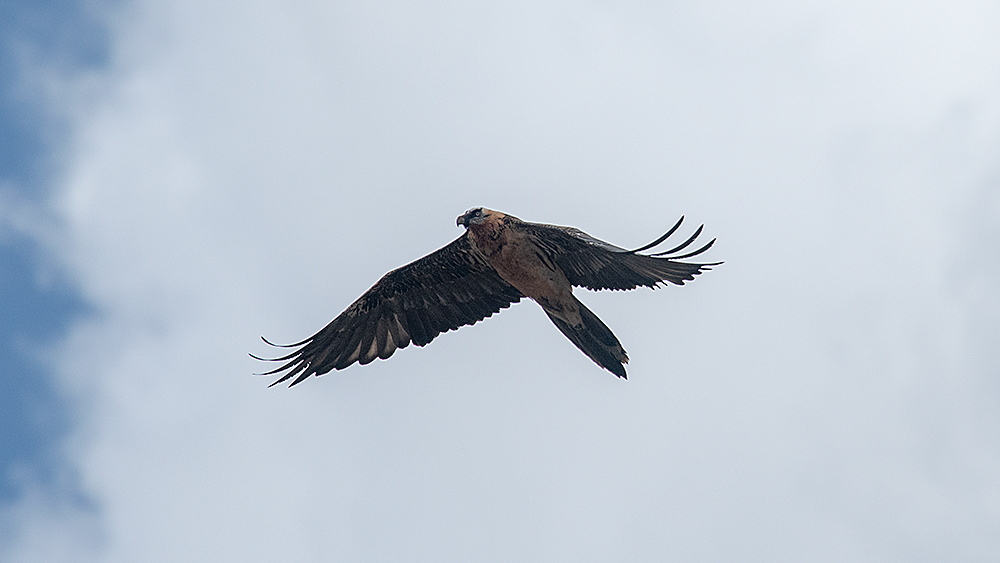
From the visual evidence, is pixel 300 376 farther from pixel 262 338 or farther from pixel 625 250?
pixel 625 250

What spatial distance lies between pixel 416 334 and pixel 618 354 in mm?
2685

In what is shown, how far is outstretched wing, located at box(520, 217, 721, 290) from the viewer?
1120 centimetres

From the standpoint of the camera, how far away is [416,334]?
13000 millimetres

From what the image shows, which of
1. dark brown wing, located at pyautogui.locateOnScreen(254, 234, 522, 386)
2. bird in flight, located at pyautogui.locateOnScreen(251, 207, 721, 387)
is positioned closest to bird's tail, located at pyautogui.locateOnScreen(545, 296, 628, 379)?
bird in flight, located at pyautogui.locateOnScreen(251, 207, 721, 387)

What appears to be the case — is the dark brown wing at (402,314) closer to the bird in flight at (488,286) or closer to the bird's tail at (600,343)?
the bird in flight at (488,286)

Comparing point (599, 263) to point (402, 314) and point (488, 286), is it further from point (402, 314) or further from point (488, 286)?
point (402, 314)

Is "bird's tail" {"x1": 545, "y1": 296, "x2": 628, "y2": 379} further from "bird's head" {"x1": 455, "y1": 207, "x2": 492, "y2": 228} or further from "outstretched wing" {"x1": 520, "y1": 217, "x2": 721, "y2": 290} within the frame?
"bird's head" {"x1": 455, "y1": 207, "x2": 492, "y2": 228}

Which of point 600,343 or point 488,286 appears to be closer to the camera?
point 600,343

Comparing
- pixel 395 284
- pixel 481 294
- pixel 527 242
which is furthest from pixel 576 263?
pixel 395 284

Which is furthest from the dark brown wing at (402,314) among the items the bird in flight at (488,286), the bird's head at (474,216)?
the bird's head at (474,216)

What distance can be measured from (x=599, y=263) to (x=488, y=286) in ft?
5.60

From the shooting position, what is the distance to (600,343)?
11711 millimetres

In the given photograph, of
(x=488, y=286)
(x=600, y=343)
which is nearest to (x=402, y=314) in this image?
(x=488, y=286)

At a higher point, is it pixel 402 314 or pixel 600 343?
pixel 402 314
